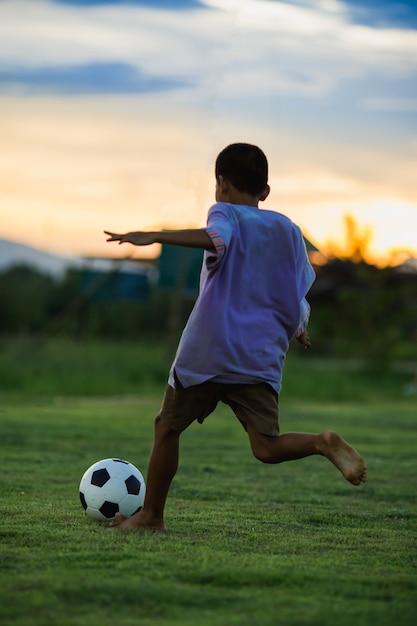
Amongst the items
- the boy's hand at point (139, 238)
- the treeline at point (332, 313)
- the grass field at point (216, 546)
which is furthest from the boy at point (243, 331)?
the treeline at point (332, 313)

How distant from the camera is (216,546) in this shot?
15.6 ft

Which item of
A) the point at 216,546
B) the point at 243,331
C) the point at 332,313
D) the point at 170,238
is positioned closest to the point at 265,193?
the point at 243,331

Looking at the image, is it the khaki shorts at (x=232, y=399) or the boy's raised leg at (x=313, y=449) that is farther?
the khaki shorts at (x=232, y=399)

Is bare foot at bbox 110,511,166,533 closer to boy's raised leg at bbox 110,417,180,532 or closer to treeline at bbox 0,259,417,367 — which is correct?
boy's raised leg at bbox 110,417,180,532

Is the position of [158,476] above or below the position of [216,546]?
above

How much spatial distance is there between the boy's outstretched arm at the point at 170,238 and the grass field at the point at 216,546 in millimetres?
1234

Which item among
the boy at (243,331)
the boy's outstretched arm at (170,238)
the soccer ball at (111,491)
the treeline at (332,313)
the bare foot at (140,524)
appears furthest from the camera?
the treeline at (332,313)

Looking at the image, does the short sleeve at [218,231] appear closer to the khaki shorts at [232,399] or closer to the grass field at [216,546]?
the khaki shorts at [232,399]

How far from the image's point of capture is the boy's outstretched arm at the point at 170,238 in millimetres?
4531

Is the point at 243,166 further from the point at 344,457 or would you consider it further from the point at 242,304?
the point at 344,457

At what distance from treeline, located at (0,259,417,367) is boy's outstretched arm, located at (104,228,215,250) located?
54.6 feet

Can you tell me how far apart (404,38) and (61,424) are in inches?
250

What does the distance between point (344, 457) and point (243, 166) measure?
1350 mm

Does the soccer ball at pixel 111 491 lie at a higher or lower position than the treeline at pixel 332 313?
higher
